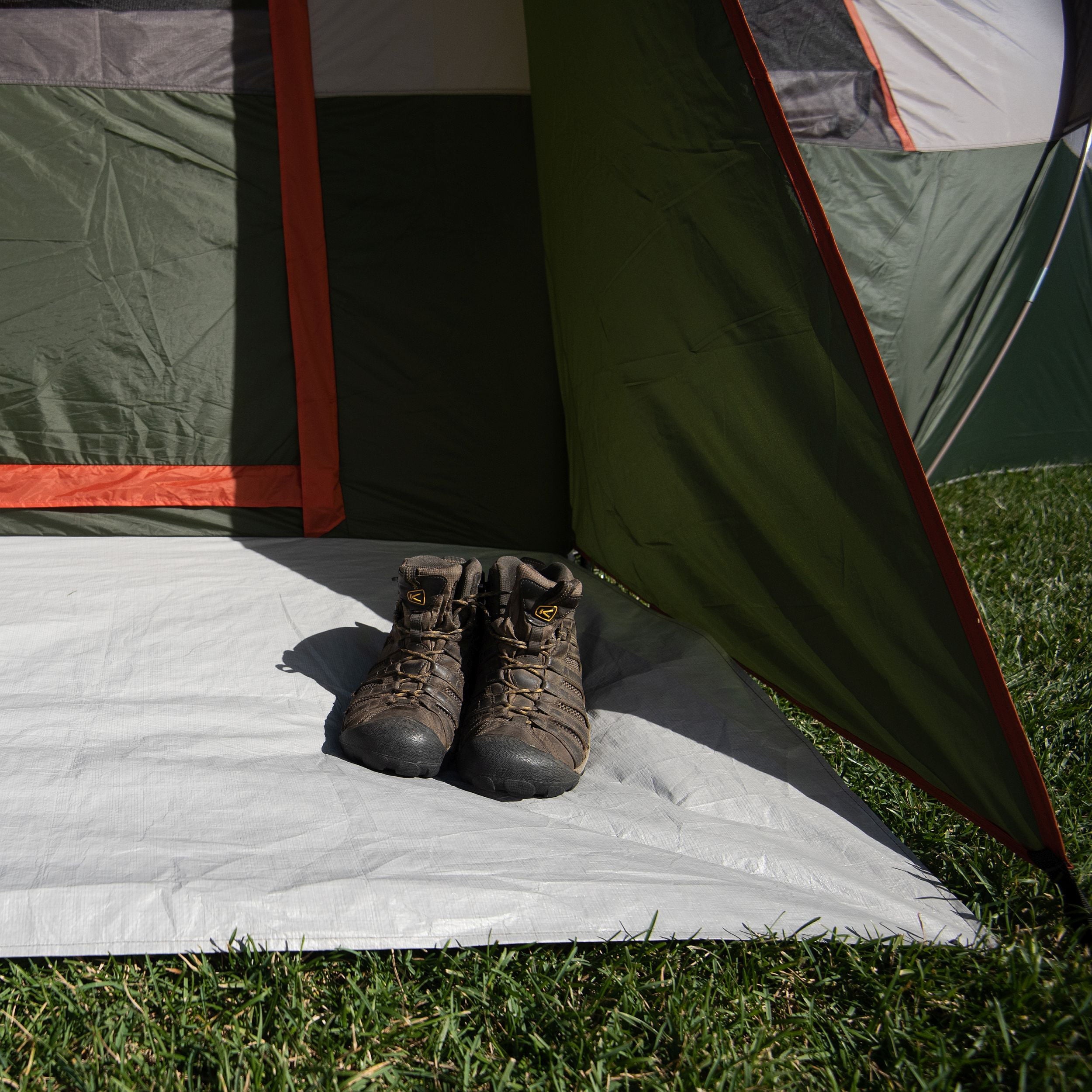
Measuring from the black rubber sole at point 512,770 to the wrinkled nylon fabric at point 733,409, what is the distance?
396 millimetres

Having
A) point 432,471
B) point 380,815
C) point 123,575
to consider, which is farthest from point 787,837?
point 123,575

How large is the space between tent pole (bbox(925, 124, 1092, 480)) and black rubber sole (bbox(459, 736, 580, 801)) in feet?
4.78

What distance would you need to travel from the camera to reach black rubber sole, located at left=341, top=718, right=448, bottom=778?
48.5 inches

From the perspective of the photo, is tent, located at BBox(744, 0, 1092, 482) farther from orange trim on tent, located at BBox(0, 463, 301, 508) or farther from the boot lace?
orange trim on tent, located at BBox(0, 463, 301, 508)

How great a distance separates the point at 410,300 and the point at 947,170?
120 centimetres

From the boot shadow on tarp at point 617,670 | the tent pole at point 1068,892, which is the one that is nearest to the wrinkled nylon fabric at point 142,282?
the boot shadow on tarp at point 617,670

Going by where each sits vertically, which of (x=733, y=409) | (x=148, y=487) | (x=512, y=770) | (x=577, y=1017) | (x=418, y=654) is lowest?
(x=577, y=1017)

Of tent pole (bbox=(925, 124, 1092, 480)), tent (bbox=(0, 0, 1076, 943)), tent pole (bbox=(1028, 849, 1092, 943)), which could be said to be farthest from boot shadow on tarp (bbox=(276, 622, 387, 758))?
tent pole (bbox=(925, 124, 1092, 480))

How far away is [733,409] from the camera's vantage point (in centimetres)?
138

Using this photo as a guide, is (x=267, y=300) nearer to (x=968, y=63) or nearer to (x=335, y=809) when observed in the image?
(x=335, y=809)

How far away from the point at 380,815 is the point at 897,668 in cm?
66

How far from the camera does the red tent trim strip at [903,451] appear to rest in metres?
1.06

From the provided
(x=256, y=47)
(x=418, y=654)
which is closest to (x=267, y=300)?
(x=256, y=47)

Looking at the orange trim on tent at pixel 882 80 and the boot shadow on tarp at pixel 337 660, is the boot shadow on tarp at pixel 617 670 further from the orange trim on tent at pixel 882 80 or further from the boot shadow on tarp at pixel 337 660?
the orange trim on tent at pixel 882 80
